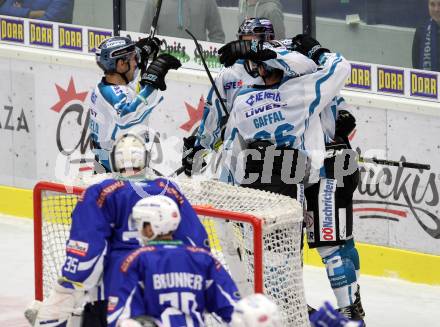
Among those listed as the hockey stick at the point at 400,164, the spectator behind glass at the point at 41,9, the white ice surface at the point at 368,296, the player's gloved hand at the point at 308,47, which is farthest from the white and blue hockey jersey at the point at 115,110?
the spectator behind glass at the point at 41,9

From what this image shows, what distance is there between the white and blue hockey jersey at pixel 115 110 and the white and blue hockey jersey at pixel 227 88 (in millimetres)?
354

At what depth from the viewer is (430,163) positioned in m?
8.23

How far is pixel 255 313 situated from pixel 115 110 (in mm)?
2854

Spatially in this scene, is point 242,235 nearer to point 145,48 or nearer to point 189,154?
point 189,154

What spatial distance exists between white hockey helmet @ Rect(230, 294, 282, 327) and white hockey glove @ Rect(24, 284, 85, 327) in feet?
3.99

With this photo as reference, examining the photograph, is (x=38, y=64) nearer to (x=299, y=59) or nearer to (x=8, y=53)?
(x=8, y=53)

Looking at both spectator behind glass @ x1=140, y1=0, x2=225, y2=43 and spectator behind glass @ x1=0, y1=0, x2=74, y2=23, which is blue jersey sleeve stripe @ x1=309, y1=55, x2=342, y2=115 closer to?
spectator behind glass @ x1=140, y1=0, x2=225, y2=43

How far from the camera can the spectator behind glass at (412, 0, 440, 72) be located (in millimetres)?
8367

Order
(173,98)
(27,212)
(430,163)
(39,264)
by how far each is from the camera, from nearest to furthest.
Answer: (39,264) < (430,163) < (173,98) < (27,212)

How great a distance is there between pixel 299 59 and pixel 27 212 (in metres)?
3.66

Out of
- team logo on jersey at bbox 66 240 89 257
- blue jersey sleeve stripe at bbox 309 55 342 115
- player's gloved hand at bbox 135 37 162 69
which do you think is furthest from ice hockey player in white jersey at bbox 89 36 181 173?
team logo on jersey at bbox 66 240 89 257

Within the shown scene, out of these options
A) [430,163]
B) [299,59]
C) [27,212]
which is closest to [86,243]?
[299,59]

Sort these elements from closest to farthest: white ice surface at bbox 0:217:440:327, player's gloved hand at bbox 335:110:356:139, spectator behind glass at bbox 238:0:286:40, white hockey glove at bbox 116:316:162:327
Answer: white hockey glove at bbox 116:316:162:327 < player's gloved hand at bbox 335:110:356:139 < white ice surface at bbox 0:217:440:327 < spectator behind glass at bbox 238:0:286:40

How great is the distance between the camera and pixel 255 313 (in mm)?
4582
